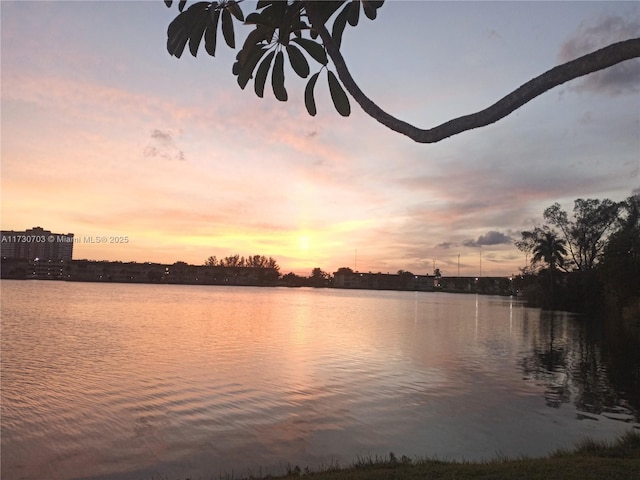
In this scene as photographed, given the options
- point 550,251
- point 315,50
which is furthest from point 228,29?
point 550,251

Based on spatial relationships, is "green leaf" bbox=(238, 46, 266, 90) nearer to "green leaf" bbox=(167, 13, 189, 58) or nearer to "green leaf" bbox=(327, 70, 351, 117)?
"green leaf" bbox=(167, 13, 189, 58)

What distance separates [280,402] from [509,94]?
16.4 metres

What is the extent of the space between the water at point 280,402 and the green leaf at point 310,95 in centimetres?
885

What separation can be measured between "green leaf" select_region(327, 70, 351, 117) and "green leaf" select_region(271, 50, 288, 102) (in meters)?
0.38

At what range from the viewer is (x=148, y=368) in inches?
939

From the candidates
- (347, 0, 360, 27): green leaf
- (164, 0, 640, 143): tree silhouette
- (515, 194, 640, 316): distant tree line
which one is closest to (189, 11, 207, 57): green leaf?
(164, 0, 640, 143): tree silhouette

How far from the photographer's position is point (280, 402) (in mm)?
17688

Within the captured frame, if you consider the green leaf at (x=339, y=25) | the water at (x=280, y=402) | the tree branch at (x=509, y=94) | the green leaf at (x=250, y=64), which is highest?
the green leaf at (x=339, y=25)

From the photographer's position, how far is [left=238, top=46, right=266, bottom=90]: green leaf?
361 centimetres

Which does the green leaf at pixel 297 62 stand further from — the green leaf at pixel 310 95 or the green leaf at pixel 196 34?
the green leaf at pixel 196 34

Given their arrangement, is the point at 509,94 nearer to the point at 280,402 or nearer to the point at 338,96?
the point at 338,96

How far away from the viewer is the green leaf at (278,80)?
12.1 ft

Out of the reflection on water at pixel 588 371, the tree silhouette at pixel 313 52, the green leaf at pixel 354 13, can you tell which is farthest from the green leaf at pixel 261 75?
the reflection on water at pixel 588 371

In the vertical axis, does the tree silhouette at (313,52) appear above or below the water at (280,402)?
above
